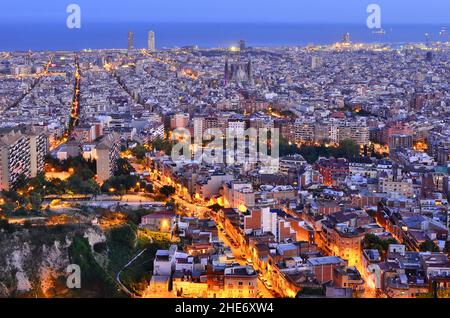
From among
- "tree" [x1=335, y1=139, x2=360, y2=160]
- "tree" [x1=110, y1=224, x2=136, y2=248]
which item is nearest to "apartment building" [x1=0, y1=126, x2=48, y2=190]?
"tree" [x1=110, y1=224, x2=136, y2=248]

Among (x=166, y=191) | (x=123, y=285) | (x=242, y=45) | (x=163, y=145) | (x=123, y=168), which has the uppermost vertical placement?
(x=242, y=45)

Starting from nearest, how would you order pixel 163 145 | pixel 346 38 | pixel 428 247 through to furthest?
pixel 428 247, pixel 163 145, pixel 346 38

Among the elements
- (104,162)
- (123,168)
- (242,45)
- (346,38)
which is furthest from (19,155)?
(346,38)

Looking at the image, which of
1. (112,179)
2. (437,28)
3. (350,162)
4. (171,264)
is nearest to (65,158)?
(112,179)

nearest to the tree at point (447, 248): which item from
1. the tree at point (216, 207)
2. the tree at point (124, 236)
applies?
the tree at point (216, 207)

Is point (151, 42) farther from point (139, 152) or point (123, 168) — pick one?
point (123, 168)

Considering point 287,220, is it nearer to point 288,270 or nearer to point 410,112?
point 288,270

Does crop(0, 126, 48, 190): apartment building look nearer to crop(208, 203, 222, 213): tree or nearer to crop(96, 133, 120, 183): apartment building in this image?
crop(96, 133, 120, 183): apartment building
